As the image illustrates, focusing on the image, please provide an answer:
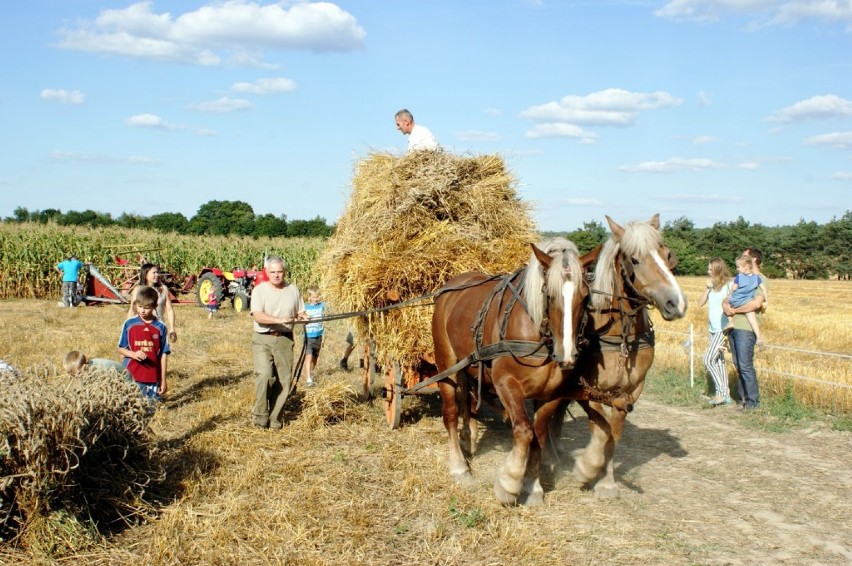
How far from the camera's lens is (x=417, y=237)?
7703 mm

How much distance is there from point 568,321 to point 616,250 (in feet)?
3.32

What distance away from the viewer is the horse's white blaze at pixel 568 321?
4852mm

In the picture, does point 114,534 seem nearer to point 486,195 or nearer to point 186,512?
point 186,512

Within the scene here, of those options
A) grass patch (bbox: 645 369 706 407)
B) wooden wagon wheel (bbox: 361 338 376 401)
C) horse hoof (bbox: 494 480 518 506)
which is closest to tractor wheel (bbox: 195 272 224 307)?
wooden wagon wheel (bbox: 361 338 376 401)

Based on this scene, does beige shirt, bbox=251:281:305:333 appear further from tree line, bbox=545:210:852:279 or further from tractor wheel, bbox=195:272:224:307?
tree line, bbox=545:210:852:279

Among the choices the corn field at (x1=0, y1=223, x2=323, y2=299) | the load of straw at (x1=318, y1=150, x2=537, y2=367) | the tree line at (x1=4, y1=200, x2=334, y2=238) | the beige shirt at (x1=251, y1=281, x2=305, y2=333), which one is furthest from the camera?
the tree line at (x1=4, y1=200, x2=334, y2=238)

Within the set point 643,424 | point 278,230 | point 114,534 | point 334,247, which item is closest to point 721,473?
point 643,424

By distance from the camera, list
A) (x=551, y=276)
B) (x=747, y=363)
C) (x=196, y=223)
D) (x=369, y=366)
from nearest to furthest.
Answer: (x=551, y=276), (x=369, y=366), (x=747, y=363), (x=196, y=223)

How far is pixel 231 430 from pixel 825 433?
254 inches

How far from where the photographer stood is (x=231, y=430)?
7.52 meters

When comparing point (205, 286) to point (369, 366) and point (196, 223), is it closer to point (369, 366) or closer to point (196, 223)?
point (369, 366)

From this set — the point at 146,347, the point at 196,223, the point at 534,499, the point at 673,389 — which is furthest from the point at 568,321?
the point at 196,223

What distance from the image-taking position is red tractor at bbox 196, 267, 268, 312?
21.7 meters

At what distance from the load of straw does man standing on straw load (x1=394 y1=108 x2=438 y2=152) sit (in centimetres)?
43
